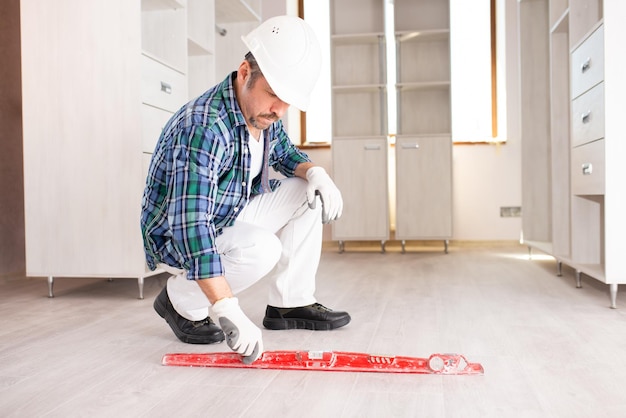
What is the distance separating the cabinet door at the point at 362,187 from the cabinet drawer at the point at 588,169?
197cm

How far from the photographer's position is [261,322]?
2041 millimetres

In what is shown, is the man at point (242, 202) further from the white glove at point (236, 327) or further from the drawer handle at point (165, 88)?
the drawer handle at point (165, 88)

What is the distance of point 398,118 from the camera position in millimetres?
4941

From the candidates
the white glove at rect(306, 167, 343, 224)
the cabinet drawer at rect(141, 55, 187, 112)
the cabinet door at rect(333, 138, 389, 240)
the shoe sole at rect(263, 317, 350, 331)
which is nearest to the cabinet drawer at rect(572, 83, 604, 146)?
the white glove at rect(306, 167, 343, 224)

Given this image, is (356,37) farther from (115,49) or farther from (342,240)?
(115,49)

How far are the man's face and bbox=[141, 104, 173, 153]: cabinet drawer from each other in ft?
3.52

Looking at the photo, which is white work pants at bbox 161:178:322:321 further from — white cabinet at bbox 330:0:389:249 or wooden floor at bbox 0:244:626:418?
white cabinet at bbox 330:0:389:249

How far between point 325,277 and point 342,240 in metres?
1.42

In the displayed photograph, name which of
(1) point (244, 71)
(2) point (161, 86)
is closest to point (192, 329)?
(1) point (244, 71)

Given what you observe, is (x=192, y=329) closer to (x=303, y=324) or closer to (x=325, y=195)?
(x=303, y=324)

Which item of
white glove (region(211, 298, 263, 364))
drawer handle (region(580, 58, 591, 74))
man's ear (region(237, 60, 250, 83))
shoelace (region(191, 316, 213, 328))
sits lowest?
shoelace (region(191, 316, 213, 328))

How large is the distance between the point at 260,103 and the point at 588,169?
5.08 ft

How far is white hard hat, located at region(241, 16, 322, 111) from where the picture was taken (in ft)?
4.69

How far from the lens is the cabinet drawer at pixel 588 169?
229cm
